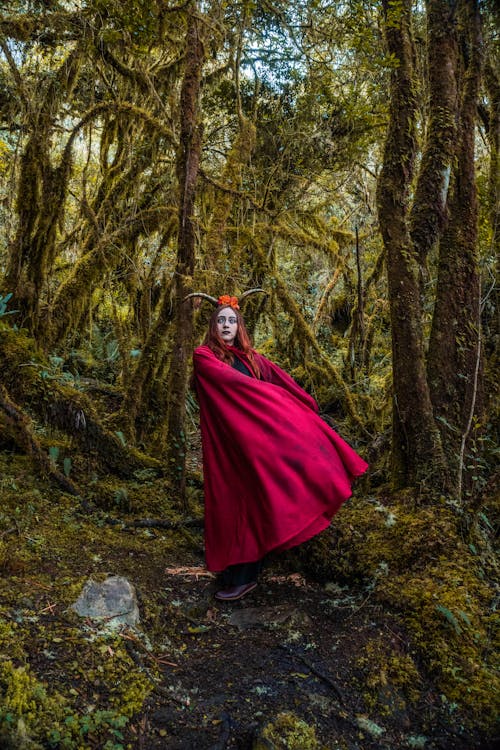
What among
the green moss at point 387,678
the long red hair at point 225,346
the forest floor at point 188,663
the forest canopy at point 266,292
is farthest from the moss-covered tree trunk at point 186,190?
the green moss at point 387,678

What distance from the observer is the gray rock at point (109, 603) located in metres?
2.93

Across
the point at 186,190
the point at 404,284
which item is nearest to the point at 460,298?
the point at 404,284

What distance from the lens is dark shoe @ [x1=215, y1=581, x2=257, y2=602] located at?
3.75 meters

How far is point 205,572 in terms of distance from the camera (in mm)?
4137

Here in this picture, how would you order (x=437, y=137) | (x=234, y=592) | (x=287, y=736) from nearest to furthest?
(x=287, y=736)
(x=234, y=592)
(x=437, y=137)

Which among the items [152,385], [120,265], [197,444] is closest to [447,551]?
[152,385]

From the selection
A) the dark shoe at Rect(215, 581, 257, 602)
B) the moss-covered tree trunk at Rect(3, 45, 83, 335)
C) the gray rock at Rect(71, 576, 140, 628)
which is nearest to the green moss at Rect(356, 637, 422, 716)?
the dark shoe at Rect(215, 581, 257, 602)

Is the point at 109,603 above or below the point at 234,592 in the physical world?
above

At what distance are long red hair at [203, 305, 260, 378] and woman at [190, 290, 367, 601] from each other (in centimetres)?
10

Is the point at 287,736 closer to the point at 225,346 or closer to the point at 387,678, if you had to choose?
the point at 387,678

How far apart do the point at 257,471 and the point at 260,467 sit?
34 millimetres

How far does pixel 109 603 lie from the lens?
3061mm

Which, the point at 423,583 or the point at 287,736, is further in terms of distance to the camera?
the point at 423,583

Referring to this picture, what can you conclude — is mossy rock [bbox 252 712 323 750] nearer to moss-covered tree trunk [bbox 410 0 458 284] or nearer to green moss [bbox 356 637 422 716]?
green moss [bbox 356 637 422 716]
